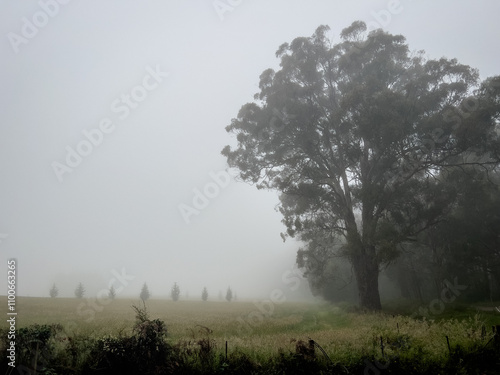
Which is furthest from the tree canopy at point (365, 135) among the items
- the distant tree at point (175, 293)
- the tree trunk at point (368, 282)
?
the distant tree at point (175, 293)

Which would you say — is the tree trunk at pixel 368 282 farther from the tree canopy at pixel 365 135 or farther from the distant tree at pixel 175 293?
the distant tree at pixel 175 293

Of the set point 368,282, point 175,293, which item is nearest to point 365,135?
point 368,282

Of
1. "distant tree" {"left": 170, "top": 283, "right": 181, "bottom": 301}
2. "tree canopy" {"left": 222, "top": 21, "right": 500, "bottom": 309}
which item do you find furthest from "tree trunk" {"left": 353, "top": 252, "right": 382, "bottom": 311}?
"distant tree" {"left": 170, "top": 283, "right": 181, "bottom": 301}

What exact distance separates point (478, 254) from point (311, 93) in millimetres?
20161

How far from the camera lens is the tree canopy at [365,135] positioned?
18922mm

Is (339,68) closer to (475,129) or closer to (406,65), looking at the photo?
(406,65)

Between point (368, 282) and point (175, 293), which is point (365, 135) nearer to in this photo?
point (368, 282)

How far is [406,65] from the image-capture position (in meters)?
23.2

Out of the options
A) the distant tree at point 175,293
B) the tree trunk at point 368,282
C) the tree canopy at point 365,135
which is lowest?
the distant tree at point 175,293

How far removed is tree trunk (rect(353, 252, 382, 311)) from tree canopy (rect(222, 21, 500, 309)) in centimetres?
7

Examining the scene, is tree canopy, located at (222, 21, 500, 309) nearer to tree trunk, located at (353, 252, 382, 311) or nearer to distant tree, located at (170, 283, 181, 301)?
tree trunk, located at (353, 252, 382, 311)

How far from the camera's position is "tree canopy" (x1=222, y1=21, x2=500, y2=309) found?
1892 cm

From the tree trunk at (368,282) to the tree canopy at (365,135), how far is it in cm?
7

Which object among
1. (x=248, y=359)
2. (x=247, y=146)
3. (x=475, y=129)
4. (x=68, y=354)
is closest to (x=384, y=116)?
(x=475, y=129)
